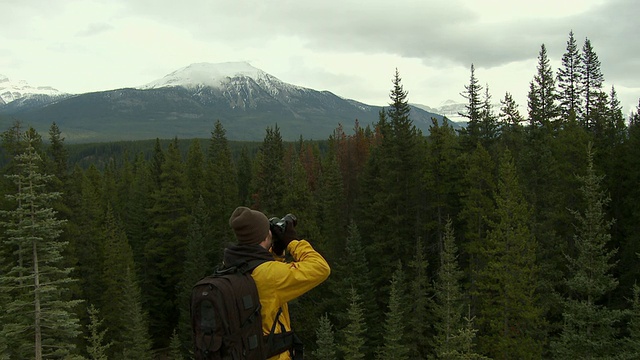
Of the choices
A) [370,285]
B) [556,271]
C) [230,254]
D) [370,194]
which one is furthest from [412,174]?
[230,254]

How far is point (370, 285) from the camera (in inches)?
1253

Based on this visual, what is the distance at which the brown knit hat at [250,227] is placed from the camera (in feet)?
15.2

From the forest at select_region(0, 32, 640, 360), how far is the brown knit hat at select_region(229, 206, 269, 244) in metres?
13.6

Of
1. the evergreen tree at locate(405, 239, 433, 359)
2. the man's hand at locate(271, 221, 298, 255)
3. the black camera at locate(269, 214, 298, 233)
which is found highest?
the black camera at locate(269, 214, 298, 233)

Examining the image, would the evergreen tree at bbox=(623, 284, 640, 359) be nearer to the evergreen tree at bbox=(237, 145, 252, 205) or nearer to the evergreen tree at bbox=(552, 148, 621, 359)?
the evergreen tree at bbox=(552, 148, 621, 359)

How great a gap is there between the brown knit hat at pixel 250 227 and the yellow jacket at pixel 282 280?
288mm

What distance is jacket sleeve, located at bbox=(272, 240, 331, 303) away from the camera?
4.59m

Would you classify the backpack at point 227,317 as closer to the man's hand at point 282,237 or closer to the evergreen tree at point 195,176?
the man's hand at point 282,237

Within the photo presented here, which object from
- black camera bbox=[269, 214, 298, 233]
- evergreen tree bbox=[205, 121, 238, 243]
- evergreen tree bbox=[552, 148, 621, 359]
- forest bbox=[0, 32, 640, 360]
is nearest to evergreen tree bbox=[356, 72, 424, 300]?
forest bbox=[0, 32, 640, 360]

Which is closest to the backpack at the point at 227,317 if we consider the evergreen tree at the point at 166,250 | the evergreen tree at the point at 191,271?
the evergreen tree at the point at 191,271

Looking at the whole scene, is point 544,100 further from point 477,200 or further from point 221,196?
point 221,196

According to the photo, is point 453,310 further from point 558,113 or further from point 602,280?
point 558,113

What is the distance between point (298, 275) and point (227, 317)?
81 centimetres

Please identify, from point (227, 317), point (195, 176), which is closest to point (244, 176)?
point (195, 176)
